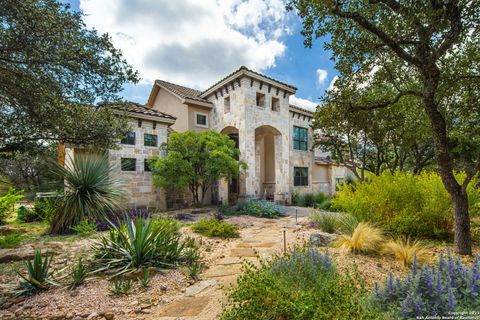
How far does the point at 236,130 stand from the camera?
15062 millimetres

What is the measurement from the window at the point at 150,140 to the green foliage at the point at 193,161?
119 cm

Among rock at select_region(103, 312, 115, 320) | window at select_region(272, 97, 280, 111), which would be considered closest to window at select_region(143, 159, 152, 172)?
window at select_region(272, 97, 280, 111)

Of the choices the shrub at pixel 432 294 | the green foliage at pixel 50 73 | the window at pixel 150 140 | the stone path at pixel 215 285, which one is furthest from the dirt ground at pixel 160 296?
the window at pixel 150 140

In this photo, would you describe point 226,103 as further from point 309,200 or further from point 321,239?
point 321,239

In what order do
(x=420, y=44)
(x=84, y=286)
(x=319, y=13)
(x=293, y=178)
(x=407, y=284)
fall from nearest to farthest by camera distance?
(x=407, y=284) < (x=84, y=286) < (x=420, y=44) < (x=319, y=13) < (x=293, y=178)

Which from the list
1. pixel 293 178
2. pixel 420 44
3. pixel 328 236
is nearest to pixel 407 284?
pixel 328 236

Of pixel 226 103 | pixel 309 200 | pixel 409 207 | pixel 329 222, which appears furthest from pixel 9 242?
pixel 309 200

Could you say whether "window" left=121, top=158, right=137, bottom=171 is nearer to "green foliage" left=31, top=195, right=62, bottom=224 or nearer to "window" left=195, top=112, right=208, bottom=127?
"green foliage" left=31, top=195, right=62, bottom=224

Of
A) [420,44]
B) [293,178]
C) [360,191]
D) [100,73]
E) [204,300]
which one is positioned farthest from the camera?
[293,178]

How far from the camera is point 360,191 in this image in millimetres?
6250

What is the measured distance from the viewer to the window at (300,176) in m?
17.6

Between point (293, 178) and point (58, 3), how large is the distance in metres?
15.1

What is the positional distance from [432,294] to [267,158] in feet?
54.5

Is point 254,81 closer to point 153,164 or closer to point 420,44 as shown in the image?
point 153,164
